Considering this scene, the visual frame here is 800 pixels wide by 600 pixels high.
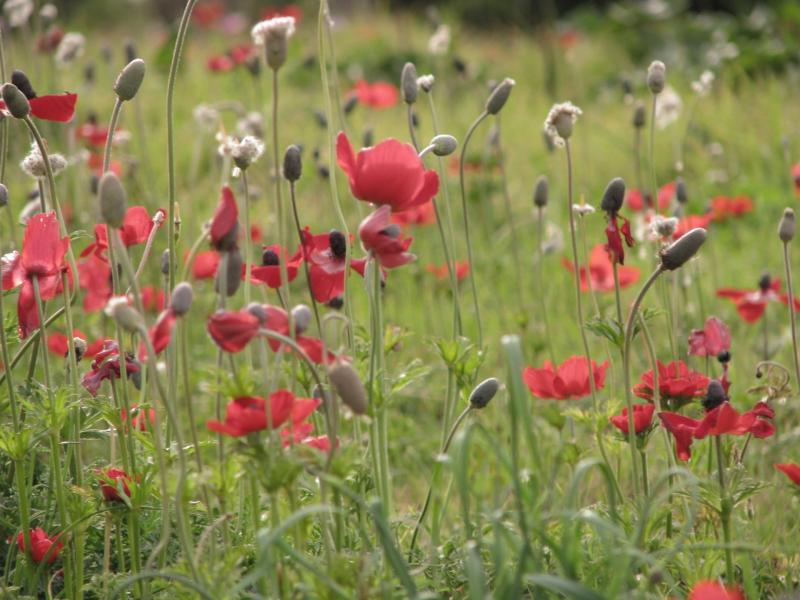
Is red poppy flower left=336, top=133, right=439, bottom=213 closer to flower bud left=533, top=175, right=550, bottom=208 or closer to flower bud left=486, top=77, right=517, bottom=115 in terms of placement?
flower bud left=486, top=77, right=517, bottom=115

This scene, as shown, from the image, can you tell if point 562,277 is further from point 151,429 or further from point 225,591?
point 225,591

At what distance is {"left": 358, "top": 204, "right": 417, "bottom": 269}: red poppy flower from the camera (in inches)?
45.8

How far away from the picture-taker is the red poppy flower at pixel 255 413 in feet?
3.56

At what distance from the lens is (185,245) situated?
125 inches

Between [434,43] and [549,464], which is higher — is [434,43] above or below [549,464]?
above

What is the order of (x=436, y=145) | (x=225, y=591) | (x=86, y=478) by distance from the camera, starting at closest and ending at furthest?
(x=225, y=591) → (x=436, y=145) → (x=86, y=478)

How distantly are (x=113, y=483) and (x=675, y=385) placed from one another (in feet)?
2.32

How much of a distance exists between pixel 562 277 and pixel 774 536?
167 centimetres

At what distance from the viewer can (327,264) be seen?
1334mm

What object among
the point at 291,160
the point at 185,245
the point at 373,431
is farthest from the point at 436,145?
the point at 185,245

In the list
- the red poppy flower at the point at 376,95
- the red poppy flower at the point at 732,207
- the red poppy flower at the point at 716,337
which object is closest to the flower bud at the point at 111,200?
the red poppy flower at the point at 716,337

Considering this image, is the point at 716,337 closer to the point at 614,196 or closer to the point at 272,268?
the point at 614,196

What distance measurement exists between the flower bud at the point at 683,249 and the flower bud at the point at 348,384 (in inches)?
15.5

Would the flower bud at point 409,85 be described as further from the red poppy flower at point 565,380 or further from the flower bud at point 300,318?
the flower bud at point 300,318
